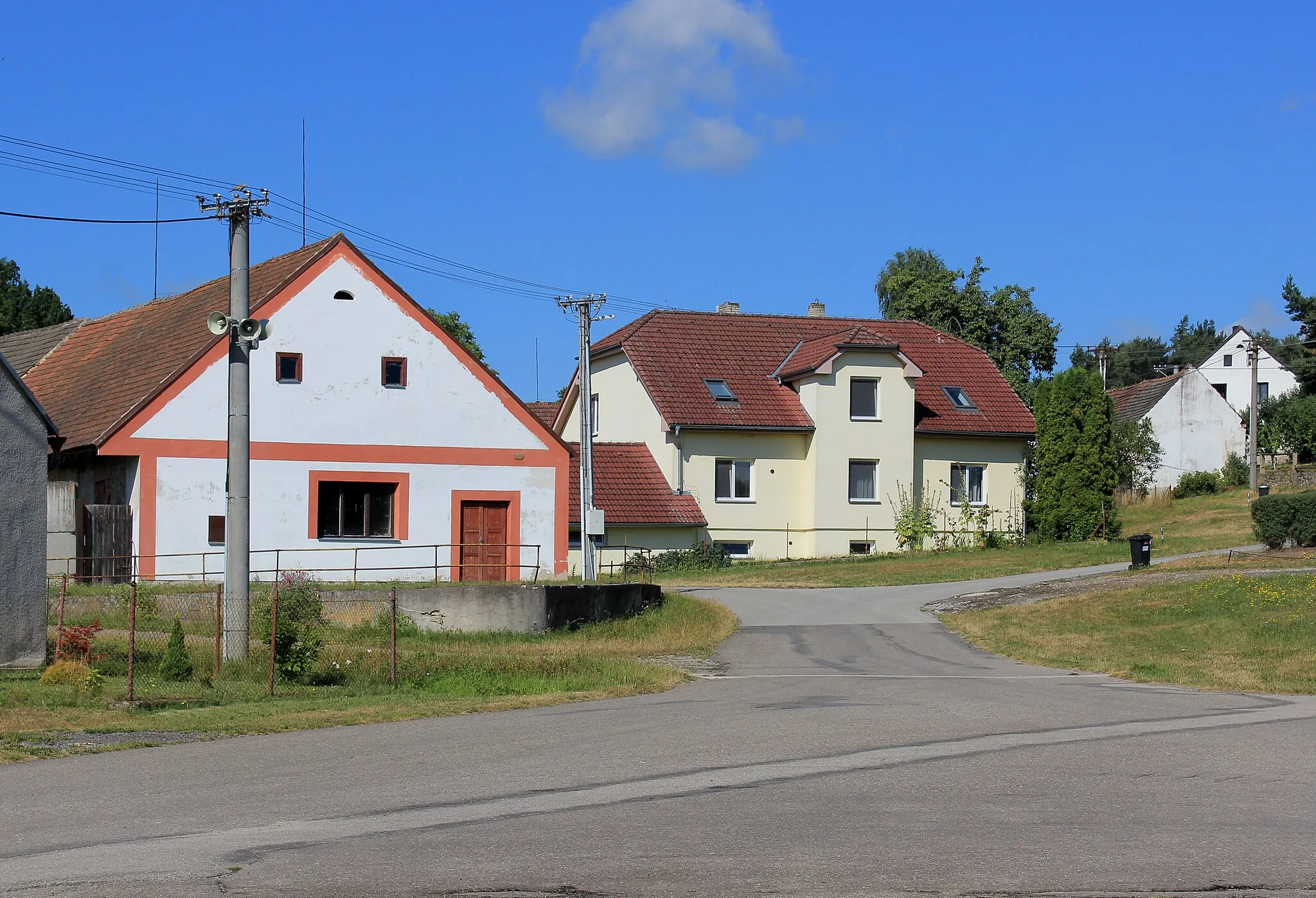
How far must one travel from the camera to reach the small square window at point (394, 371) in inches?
1372

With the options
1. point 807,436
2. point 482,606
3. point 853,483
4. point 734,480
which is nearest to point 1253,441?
point 853,483

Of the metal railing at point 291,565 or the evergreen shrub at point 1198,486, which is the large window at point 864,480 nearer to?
the metal railing at point 291,565

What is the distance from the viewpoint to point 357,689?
19.0m

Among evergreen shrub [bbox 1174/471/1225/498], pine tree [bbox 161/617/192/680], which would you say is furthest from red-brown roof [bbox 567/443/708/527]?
evergreen shrub [bbox 1174/471/1225/498]

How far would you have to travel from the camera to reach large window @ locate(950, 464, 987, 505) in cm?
5044

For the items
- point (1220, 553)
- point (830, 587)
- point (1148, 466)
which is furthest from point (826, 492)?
point (1148, 466)

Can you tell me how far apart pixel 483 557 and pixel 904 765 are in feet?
79.7

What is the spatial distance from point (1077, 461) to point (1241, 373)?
52603mm

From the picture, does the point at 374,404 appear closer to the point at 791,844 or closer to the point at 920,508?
the point at 920,508

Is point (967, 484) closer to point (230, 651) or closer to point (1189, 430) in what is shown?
point (1189, 430)

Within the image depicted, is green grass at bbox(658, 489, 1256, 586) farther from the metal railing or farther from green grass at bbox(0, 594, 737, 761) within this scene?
green grass at bbox(0, 594, 737, 761)

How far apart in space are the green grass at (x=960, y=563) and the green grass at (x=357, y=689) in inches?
562

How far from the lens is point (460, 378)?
1409 inches

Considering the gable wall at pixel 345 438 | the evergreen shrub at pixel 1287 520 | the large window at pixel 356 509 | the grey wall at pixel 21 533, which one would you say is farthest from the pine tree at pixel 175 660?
the evergreen shrub at pixel 1287 520
